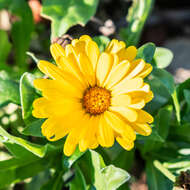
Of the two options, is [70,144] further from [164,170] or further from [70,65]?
[164,170]

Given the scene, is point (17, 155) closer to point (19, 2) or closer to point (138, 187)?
point (138, 187)

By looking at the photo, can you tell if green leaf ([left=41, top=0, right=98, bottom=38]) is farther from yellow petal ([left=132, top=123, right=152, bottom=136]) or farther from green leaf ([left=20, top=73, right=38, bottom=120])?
yellow petal ([left=132, top=123, right=152, bottom=136])

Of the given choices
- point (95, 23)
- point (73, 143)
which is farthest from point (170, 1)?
point (73, 143)

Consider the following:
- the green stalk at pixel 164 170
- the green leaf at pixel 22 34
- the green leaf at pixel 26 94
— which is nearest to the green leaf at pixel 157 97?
the green stalk at pixel 164 170

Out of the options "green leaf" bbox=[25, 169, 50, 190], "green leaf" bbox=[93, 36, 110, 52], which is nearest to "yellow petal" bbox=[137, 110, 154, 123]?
"green leaf" bbox=[93, 36, 110, 52]

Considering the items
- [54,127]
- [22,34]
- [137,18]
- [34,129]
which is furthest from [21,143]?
[22,34]

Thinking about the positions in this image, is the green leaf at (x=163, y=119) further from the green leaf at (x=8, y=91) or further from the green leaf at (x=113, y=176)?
the green leaf at (x=8, y=91)
